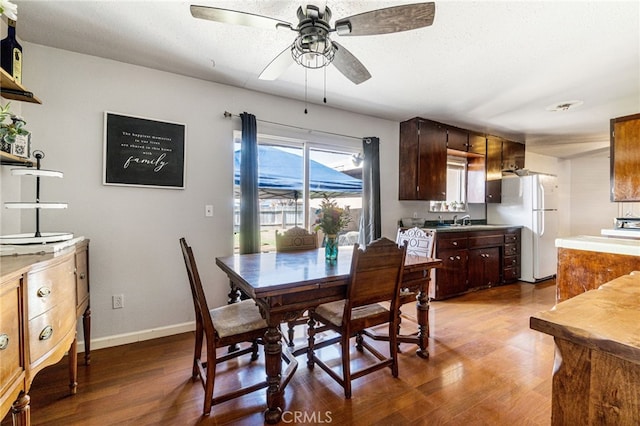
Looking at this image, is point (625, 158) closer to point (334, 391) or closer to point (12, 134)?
point (334, 391)

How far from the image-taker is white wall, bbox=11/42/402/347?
2230mm

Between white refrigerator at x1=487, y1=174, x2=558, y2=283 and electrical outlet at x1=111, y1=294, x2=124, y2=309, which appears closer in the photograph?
electrical outlet at x1=111, y1=294, x2=124, y2=309

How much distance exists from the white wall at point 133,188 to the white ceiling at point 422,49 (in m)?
0.18

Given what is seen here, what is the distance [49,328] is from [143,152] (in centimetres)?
160

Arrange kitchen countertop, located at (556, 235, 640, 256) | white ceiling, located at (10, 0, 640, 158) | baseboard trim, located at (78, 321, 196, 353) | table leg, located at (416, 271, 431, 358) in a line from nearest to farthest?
1. white ceiling, located at (10, 0, 640, 158)
2. kitchen countertop, located at (556, 235, 640, 256)
3. table leg, located at (416, 271, 431, 358)
4. baseboard trim, located at (78, 321, 196, 353)

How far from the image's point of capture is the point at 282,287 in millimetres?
1490

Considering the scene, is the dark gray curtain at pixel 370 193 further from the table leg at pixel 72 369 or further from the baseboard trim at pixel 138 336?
the table leg at pixel 72 369

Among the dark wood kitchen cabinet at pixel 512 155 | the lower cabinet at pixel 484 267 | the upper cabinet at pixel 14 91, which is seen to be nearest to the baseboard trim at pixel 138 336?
the upper cabinet at pixel 14 91

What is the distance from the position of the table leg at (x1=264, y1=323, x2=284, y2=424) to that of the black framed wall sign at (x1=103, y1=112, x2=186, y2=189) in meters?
1.78

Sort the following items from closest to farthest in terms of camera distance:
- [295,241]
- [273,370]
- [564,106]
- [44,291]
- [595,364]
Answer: [595,364]
[44,291]
[273,370]
[295,241]
[564,106]

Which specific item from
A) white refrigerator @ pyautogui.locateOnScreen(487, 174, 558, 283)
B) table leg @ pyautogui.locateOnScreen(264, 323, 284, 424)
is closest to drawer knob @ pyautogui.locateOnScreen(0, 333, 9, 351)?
table leg @ pyautogui.locateOnScreen(264, 323, 284, 424)

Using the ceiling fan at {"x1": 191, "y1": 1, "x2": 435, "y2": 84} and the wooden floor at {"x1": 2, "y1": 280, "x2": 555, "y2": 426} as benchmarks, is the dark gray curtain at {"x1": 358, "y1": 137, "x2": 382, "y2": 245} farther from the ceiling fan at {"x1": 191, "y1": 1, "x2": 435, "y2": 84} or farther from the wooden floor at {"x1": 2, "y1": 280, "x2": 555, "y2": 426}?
the ceiling fan at {"x1": 191, "y1": 1, "x2": 435, "y2": 84}

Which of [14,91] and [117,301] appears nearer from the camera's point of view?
[14,91]

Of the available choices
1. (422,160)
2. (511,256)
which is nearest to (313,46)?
(422,160)
